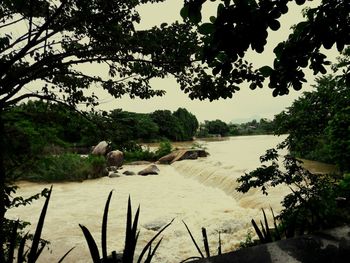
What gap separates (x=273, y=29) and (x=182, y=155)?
22.4m

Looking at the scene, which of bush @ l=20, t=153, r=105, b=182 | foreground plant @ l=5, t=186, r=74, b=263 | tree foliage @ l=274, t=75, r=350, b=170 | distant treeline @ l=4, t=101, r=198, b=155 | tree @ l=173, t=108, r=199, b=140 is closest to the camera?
foreground plant @ l=5, t=186, r=74, b=263

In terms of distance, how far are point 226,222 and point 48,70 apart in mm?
7087

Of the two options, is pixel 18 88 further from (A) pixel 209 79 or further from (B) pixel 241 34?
(B) pixel 241 34

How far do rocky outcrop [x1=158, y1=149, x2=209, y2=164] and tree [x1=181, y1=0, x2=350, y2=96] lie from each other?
21.8 meters

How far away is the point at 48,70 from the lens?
449 cm

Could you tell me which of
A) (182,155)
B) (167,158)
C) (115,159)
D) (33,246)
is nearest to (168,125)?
(167,158)

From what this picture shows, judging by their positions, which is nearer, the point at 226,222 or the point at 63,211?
the point at 226,222

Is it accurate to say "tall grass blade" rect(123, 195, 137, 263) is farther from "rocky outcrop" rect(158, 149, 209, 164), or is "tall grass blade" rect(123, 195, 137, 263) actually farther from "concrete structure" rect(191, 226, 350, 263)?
"rocky outcrop" rect(158, 149, 209, 164)

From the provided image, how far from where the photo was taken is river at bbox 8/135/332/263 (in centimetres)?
825

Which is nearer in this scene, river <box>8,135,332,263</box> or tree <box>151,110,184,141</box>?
river <box>8,135,332,263</box>

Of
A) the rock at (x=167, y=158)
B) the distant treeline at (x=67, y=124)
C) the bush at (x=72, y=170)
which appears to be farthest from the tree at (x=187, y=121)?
the distant treeline at (x=67, y=124)

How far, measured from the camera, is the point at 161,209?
39.6 feet

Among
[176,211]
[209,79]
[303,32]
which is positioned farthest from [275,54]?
[176,211]

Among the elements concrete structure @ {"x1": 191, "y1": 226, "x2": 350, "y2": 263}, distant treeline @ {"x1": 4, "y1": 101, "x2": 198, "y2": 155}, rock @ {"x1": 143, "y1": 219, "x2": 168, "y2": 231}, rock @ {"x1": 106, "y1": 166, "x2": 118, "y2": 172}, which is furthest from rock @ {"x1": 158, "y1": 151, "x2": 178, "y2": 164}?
concrete structure @ {"x1": 191, "y1": 226, "x2": 350, "y2": 263}
